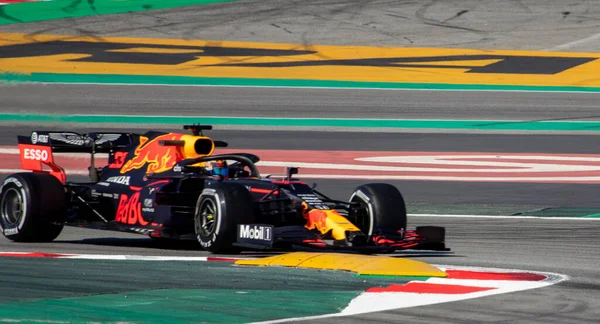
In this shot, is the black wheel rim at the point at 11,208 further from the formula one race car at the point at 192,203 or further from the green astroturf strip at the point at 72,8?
the green astroturf strip at the point at 72,8

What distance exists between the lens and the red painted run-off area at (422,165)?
19219 mm

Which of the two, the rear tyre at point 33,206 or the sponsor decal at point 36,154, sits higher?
the sponsor decal at point 36,154

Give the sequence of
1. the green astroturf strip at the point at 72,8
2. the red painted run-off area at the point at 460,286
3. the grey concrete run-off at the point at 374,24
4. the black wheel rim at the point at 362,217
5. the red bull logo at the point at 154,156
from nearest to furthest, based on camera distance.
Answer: the red painted run-off area at the point at 460,286 → the black wheel rim at the point at 362,217 → the red bull logo at the point at 154,156 → the grey concrete run-off at the point at 374,24 → the green astroturf strip at the point at 72,8

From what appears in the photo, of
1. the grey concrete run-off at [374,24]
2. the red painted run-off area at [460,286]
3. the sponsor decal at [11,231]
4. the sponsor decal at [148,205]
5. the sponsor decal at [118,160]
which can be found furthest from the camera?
the grey concrete run-off at [374,24]

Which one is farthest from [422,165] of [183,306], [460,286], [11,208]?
Result: [183,306]

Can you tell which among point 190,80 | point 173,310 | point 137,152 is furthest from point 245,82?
point 173,310

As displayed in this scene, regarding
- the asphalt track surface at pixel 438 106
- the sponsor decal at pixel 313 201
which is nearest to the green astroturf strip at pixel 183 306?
the asphalt track surface at pixel 438 106

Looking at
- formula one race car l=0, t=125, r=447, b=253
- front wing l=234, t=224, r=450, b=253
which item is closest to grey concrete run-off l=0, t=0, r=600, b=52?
formula one race car l=0, t=125, r=447, b=253

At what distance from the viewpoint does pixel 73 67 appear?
33.1 metres

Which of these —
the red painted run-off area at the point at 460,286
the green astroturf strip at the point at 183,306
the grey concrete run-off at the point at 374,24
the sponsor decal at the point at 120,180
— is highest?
the grey concrete run-off at the point at 374,24

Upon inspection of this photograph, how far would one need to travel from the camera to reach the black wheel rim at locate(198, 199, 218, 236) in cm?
1128

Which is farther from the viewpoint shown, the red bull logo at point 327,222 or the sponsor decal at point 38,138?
the sponsor decal at point 38,138

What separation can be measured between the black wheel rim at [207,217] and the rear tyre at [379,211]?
129 centimetres

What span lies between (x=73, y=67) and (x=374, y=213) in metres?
22.7
